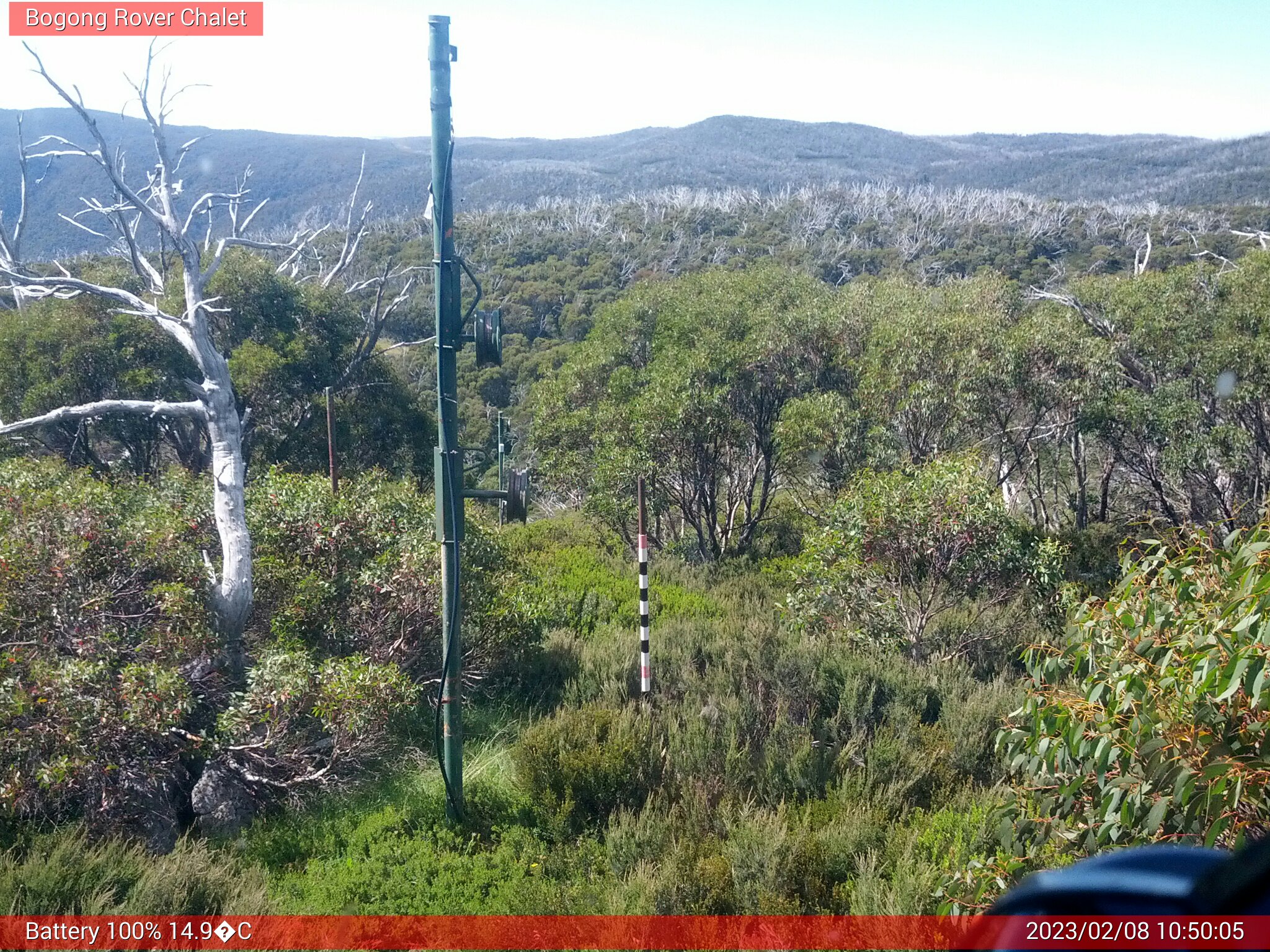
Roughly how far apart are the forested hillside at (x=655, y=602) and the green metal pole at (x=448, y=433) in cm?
24

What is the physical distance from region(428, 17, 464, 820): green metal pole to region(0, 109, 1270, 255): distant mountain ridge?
161 ft

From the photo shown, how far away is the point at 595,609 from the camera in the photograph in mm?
10836

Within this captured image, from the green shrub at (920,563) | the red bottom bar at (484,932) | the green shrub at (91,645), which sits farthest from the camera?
the green shrub at (920,563)

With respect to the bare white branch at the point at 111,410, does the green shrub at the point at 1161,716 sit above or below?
below

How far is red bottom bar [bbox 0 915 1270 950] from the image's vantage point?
3.91m

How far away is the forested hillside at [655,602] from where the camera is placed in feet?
13.3

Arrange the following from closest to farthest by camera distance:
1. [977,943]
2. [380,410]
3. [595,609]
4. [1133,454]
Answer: [977,943], [595,609], [1133,454], [380,410]

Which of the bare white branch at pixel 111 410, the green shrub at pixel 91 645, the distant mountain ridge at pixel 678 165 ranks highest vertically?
the distant mountain ridge at pixel 678 165

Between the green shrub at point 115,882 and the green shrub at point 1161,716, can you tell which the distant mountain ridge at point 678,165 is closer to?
the green shrub at point 115,882

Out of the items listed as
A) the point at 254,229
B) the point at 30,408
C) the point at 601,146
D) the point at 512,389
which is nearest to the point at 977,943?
the point at 30,408

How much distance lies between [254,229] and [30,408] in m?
55.0

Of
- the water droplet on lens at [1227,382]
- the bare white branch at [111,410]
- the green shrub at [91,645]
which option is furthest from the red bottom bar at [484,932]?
the water droplet on lens at [1227,382]

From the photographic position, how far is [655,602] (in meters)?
11.3

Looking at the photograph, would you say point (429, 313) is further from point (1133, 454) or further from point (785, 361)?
point (1133, 454)
